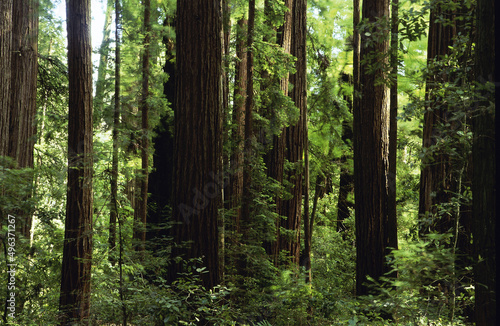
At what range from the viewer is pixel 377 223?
348 inches

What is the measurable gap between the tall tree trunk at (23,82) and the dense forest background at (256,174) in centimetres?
4

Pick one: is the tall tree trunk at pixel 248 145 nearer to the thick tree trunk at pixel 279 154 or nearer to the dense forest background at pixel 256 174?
the dense forest background at pixel 256 174

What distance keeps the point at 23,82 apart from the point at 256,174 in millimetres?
7084

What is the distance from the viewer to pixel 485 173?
3375mm

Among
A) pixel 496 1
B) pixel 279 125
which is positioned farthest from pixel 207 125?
pixel 279 125

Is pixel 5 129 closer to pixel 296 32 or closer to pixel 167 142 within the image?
pixel 167 142

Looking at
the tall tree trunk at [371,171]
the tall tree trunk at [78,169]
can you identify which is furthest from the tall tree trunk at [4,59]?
the tall tree trunk at [371,171]

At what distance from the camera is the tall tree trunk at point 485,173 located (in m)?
3.29

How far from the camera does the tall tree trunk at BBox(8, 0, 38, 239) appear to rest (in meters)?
11.3

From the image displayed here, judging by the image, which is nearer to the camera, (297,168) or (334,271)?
(297,168)

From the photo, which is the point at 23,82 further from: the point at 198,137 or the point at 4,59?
the point at 198,137

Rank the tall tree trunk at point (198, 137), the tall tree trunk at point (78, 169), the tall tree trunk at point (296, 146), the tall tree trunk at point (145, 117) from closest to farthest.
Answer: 1. the tall tree trunk at point (198, 137)
2. the tall tree trunk at point (78, 169)
3. the tall tree trunk at point (296, 146)
4. the tall tree trunk at point (145, 117)

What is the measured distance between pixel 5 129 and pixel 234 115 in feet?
17.8

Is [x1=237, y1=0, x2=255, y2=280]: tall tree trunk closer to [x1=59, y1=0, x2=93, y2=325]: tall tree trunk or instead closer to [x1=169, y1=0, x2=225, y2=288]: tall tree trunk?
[x1=169, y1=0, x2=225, y2=288]: tall tree trunk
